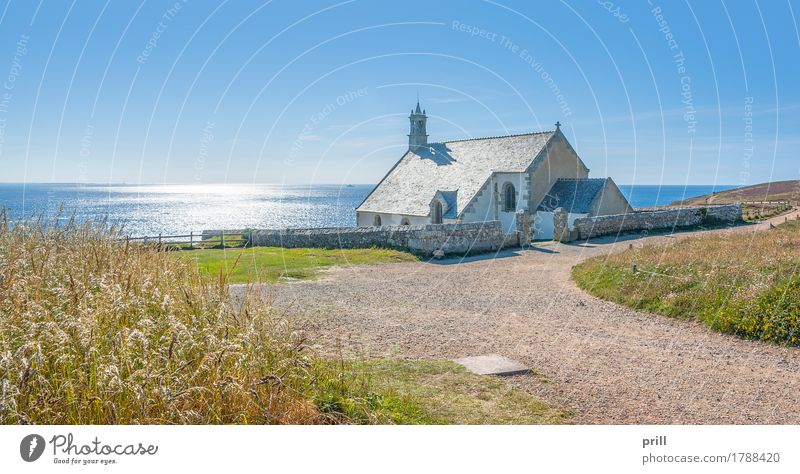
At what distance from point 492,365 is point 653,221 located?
91.3 feet

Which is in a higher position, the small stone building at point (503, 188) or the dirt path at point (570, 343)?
the small stone building at point (503, 188)

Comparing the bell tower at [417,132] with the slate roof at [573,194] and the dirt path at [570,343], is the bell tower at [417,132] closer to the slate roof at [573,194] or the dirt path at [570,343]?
the slate roof at [573,194]

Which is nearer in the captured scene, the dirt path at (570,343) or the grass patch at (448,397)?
the grass patch at (448,397)

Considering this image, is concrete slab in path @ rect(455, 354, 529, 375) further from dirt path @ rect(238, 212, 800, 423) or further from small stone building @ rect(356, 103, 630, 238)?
small stone building @ rect(356, 103, 630, 238)

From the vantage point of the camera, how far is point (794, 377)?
27.5 feet

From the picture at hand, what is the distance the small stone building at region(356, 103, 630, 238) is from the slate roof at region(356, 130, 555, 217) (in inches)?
2.7

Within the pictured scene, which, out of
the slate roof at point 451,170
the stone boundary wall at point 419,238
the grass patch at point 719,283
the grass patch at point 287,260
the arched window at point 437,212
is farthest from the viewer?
the arched window at point 437,212

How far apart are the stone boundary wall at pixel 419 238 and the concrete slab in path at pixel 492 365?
49.6 feet

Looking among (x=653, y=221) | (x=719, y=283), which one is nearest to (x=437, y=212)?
(x=653, y=221)

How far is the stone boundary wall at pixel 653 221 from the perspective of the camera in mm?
29906

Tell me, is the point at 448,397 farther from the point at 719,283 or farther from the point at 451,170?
the point at 451,170

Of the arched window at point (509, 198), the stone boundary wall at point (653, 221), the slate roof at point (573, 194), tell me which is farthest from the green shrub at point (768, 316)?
the arched window at point (509, 198)

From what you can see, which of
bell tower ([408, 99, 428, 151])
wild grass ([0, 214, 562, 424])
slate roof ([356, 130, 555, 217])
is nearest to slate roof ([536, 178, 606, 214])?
slate roof ([356, 130, 555, 217])

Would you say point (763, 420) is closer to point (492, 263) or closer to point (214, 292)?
point (214, 292)
